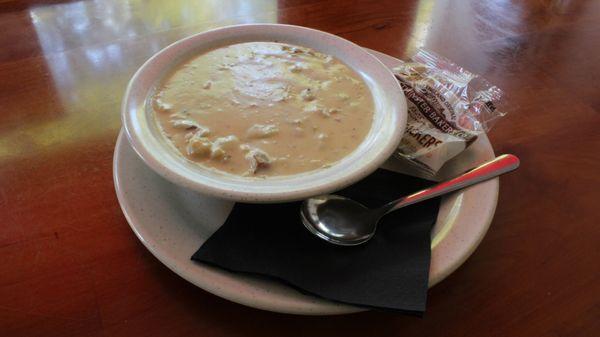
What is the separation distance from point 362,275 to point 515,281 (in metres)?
0.24

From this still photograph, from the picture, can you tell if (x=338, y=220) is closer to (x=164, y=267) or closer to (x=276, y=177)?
(x=276, y=177)

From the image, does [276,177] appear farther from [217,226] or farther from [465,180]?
[465,180]

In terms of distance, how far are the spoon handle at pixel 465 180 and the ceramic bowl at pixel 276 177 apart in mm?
80

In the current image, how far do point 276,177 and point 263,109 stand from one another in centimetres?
17

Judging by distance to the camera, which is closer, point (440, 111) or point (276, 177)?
point (276, 177)

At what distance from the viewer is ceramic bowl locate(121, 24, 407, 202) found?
669mm

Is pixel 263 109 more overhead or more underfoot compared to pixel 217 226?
more overhead

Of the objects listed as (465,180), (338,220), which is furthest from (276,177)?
(465,180)

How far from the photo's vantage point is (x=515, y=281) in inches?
27.9

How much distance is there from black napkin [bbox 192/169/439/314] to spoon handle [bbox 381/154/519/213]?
2 cm

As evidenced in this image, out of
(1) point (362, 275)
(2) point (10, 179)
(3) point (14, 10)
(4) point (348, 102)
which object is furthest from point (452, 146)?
(3) point (14, 10)

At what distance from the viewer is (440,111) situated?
885mm

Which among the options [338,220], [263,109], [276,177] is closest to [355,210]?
[338,220]

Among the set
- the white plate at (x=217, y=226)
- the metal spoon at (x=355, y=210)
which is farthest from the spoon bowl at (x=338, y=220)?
Answer: the white plate at (x=217, y=226)
